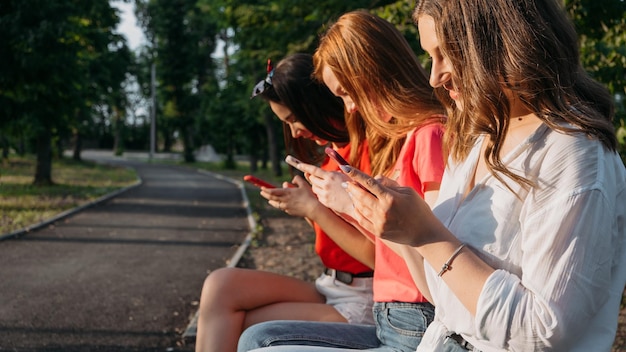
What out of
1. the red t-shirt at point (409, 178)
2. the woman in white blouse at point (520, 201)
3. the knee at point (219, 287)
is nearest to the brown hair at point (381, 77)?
the red t-shirt at point (409, 178)

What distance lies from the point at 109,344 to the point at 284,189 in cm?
337

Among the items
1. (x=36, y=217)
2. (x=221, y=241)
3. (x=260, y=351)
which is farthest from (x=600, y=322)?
(x=36, y=217)

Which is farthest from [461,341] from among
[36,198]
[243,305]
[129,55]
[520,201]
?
[129,55]

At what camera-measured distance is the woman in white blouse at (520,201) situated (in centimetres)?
156

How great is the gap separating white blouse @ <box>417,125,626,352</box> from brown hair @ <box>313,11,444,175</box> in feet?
3.34

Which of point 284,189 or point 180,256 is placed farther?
point 180,256

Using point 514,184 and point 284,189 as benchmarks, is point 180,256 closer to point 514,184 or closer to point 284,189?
point 284,189

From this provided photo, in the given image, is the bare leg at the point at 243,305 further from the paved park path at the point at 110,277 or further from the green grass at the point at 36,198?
the green grass at the point at 36,198

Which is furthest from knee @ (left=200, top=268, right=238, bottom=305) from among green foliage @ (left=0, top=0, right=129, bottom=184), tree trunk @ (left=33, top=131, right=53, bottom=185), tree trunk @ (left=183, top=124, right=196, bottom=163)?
tree trunk @ (left=183, top=124, right=196, bottom=163)

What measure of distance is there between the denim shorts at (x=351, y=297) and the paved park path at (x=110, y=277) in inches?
109

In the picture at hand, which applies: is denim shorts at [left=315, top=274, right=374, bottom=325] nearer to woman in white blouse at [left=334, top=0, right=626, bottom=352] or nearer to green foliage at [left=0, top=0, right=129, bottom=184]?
woman in white blouse at [left=334, top=0, right=626, bottom=352]

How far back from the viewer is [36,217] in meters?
14.6

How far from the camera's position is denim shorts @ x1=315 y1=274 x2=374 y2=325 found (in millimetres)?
2943

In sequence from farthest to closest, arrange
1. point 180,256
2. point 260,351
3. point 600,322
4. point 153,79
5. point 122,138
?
point 122,138
point 153,79
point 180,256
point 260,351
point 600,322
